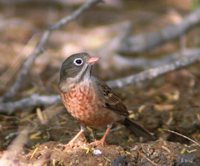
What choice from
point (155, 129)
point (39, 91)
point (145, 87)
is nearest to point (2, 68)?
point (39, 91)

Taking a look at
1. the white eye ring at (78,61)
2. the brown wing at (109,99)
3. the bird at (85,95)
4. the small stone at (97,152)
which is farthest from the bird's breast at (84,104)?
the small stone at (97,152)

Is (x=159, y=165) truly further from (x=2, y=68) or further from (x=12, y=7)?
(x=12, y=7)

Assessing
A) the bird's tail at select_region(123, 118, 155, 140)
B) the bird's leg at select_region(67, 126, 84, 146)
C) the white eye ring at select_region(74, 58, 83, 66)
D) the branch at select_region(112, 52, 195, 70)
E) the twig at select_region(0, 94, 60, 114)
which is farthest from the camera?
the branch at select_region(112, 52, 195, 70)

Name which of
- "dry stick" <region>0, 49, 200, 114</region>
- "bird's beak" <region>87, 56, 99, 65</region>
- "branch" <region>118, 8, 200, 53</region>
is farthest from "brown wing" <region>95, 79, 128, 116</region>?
"branch" <region>118, 8, 200, 53</region>

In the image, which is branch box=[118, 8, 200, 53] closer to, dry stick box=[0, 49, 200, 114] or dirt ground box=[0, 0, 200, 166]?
dirt ground box=[0, 0, 200, 166]

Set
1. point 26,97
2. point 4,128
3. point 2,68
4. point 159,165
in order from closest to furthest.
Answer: point 159,165
point 4,128
point 26,97
point 2,68

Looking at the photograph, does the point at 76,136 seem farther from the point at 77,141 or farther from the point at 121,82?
the point at 121,82

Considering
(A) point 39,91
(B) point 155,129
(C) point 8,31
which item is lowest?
(B) point 155,129
